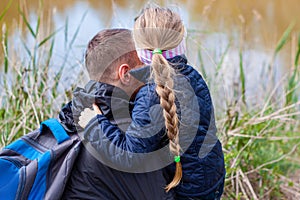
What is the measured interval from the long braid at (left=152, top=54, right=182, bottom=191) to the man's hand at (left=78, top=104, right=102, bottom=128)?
23 centimetres

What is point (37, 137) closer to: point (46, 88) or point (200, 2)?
point (46, 88)

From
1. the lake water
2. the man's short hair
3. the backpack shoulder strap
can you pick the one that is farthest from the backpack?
the lake water

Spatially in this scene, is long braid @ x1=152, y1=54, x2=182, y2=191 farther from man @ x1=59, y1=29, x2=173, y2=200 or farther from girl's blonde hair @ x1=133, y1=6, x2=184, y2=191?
man @ x1=59, y1=29, x2=173, y2=200

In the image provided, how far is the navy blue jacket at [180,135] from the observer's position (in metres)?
1.69

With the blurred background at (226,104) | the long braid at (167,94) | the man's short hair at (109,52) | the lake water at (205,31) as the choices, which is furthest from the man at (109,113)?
the lake water at (205,31)

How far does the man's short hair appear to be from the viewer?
6.04 ft

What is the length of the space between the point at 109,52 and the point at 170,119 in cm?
34

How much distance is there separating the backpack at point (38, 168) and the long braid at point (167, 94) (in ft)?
1.02

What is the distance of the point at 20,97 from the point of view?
3.00m

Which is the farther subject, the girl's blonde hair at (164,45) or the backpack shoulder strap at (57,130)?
the backpack shoulder strap at (57,130)

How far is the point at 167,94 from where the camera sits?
5.50ft

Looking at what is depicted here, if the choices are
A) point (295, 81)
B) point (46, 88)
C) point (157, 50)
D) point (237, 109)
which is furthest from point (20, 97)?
point (295, 81)

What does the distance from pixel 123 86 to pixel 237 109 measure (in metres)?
1.50

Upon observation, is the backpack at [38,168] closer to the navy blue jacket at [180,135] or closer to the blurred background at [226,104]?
the navy blue jacket at [180,135]
